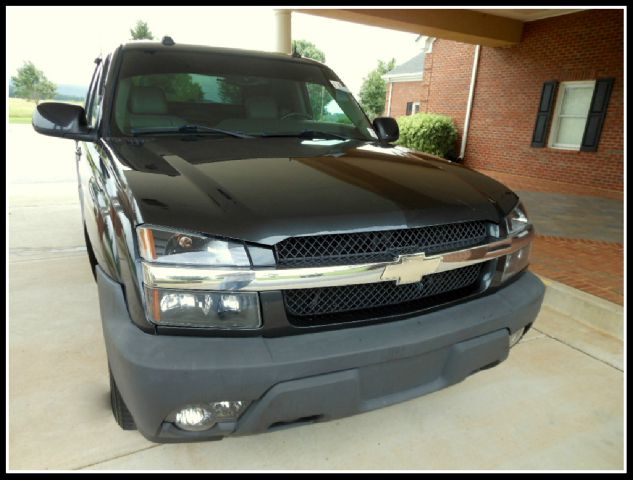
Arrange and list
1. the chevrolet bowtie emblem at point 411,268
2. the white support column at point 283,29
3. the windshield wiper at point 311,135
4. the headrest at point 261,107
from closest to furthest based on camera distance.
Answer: the chevrolet bowtie emblem at point 411,268
the windshield wiper at point 311,135
the headrest at point 261,107
the white support column at point 283,29

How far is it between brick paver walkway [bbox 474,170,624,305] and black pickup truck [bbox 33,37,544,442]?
222cm

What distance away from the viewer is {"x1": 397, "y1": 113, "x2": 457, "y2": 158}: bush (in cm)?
1265

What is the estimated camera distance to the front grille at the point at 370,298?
4.89 ft

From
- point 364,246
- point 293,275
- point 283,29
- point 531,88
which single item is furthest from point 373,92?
point 293,275

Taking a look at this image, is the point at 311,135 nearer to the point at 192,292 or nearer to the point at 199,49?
the point at 199,49

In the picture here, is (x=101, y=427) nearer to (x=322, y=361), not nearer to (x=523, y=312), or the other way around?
(x=322, y=361)

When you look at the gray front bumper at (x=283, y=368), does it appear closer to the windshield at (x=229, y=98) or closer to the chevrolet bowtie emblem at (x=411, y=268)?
the chevrolet bowtie emblem at (x=411, y=268)

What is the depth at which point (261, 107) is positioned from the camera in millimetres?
2645

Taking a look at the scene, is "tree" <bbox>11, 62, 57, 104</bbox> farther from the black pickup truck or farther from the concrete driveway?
the black pickup truck

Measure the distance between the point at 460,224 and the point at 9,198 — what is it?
758 cm

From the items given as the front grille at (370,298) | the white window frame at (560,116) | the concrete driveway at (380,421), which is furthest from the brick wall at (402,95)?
the front grille at (370,298)

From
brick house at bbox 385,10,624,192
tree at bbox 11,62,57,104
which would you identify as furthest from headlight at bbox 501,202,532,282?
tree at bbox 11,62,57,104

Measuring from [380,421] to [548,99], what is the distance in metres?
10.6

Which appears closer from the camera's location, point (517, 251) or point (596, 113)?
point (517, 251)
